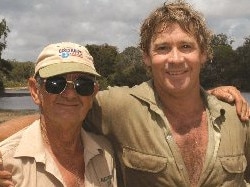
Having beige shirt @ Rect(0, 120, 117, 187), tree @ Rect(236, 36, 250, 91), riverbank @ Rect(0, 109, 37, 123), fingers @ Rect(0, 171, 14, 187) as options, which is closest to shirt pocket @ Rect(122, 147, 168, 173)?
beige shirt @ Rect(0, 120, 117, 187)

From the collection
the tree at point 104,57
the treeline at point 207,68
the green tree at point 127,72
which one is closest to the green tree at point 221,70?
the treeline at point 207,68

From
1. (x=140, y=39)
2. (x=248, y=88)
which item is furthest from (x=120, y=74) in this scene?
(x=140, y=39)

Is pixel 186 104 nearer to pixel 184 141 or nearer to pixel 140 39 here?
pixel 184 141

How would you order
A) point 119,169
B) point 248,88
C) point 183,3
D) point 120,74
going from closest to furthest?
point 119,169 < point 183,3 < point 248,88 < point 120,74

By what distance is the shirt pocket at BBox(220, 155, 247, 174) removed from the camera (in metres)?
4.45

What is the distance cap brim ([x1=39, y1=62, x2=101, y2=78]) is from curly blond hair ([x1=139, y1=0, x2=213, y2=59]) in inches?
46.5

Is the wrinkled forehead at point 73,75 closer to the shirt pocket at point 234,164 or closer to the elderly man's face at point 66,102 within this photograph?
the elderly man's face at point 66,102

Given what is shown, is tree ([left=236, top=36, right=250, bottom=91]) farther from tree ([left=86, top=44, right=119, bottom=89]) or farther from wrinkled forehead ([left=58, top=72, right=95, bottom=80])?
wrinkled forehead ([left=58, top=72, right=95, bottom=80])

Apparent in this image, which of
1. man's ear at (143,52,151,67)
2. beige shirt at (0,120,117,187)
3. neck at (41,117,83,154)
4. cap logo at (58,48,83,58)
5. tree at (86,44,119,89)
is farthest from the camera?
tree at (86,44,119,89)

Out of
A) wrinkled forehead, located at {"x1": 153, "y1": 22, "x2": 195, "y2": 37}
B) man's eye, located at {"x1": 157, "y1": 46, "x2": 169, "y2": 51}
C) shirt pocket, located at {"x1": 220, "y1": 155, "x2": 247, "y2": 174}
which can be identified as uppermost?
wrinkled forehead, located at {"x1": 153, "y1": 22, "x2": 195, "y2": 37}

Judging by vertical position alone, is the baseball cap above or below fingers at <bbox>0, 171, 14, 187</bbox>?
above

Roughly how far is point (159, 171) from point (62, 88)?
122 centimetres

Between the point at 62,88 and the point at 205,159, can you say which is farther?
the point at 205,159

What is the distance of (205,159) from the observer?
14.6 ft
